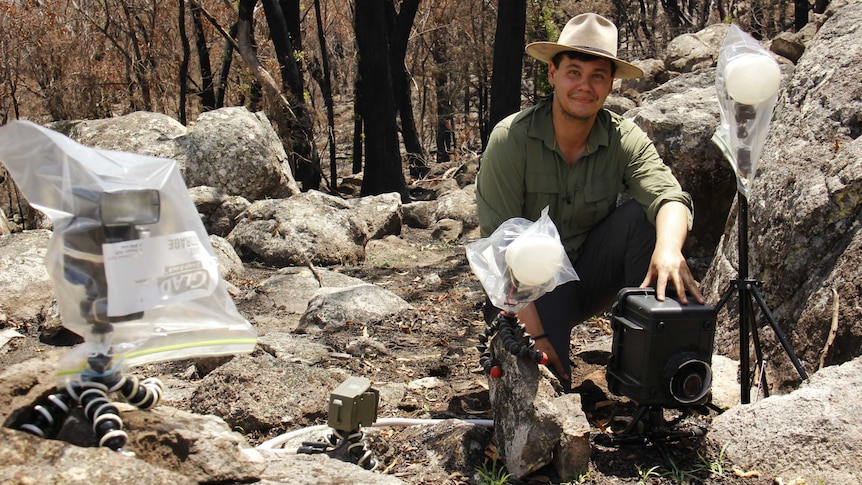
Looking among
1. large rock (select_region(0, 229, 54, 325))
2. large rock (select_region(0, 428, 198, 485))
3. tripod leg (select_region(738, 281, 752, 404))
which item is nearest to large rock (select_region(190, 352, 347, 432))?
large rock (select_region(0, 428, 198, 485))

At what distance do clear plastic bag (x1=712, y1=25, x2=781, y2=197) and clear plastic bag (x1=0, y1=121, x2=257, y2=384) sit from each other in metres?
2.24

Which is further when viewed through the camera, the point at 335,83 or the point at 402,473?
the point at 335,83

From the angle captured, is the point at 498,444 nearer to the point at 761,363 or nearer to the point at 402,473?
the point at 402,473

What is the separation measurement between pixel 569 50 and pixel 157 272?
7.03ft

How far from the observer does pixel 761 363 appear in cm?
339

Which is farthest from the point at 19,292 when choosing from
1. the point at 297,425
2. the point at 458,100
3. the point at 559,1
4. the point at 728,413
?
the point at 458,100

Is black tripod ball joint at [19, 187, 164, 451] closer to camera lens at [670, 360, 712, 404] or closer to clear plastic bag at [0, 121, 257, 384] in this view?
clear plastic bag at [0, 121, 257, 384]

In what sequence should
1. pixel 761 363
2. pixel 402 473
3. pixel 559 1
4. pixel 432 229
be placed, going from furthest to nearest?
1. pixel 559 1
2. pixel 432 229
3. pixel 761 363
4. pixel 402 473

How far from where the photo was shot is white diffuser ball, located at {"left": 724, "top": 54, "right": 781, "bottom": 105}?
3.21 m

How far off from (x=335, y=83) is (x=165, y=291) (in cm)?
2465

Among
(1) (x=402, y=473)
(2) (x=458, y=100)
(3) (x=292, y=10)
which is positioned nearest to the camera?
(1) (x=402, y=473)

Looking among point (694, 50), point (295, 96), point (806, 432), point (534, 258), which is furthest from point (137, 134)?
point (694, 50)

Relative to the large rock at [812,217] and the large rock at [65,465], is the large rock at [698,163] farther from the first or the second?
the large rock at [65,465]

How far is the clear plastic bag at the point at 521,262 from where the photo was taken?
265cm
